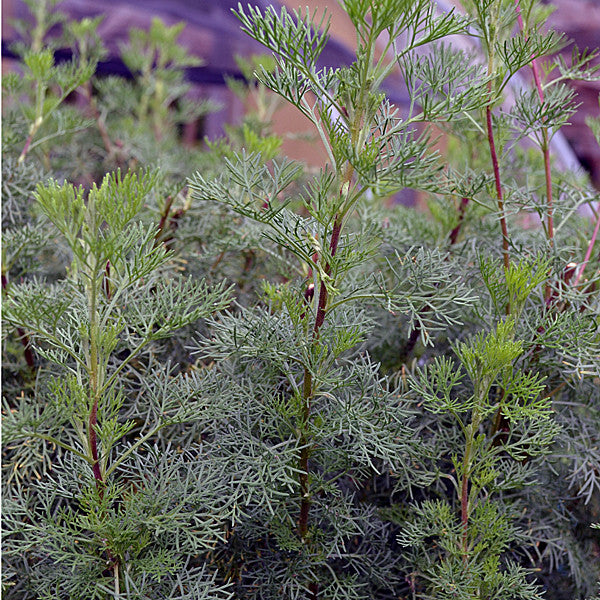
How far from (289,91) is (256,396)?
0.24 meters

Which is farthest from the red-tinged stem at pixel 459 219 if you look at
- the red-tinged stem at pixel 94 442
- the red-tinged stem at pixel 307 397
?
the red-tinged stem at pixel 94 442

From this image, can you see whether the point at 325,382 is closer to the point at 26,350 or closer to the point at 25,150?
the point at 26,350

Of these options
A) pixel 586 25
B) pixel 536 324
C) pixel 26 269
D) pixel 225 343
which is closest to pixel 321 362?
pixel 225 343

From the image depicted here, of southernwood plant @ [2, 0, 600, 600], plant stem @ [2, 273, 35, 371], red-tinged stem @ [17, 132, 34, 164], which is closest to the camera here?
southernwood plant @ [2, 0, 600, 600]

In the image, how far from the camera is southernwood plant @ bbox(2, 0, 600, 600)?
0.44 m

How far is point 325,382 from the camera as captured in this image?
0.46 m

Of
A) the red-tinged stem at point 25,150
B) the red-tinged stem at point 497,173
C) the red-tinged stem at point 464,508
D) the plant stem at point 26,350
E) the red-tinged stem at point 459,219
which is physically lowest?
the plant stem at point 26,350

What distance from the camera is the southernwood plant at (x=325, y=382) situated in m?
0.44

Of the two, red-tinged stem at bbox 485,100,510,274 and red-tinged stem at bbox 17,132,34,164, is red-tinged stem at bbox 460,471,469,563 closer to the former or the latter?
red-tinged stem at bbox 485,100,510,274

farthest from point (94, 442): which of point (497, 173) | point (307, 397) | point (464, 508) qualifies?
point (497, 173)

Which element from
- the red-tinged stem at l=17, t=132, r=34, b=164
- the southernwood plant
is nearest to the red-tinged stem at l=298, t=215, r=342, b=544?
the southernwood plant

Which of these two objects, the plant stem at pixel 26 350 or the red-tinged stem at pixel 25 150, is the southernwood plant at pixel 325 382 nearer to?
the plant stem at pixel 26 350

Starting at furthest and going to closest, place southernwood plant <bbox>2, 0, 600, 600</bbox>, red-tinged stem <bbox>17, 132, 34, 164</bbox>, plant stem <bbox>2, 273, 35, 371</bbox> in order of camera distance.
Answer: red-tinged stem <bbox>17, 132, 34, 164</bbox> → plant stem <bbox>2, 273, 35, 371</bbox> → southernwood plant <bbox>2, 0, 600, 600</bbox>

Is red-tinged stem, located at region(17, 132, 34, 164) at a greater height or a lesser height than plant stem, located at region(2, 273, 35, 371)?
greater
